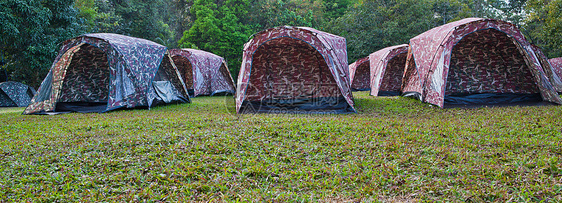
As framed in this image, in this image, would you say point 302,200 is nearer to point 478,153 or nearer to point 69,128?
point 478,153

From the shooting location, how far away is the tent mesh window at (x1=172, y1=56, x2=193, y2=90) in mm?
13845

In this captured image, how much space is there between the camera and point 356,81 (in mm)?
16422

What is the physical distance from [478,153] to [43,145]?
5250mm

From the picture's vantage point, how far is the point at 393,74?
12.0 meters

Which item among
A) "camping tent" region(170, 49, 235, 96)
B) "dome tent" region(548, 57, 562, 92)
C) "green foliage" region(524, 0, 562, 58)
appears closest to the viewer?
"dome tent" region(548, 57, 562, 92)

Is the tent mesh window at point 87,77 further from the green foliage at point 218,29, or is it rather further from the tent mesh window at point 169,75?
the green foliage at point 218,29

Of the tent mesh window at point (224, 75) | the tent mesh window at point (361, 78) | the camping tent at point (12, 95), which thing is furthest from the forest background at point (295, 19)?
the tent mesh window at point (224, 75)

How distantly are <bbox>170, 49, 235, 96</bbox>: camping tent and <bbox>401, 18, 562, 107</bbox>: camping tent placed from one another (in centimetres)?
887

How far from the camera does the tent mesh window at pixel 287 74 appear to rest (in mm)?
8133

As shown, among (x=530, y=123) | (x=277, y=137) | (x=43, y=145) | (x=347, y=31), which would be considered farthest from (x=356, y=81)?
(x=43, y=145)

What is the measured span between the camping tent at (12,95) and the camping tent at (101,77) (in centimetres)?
464

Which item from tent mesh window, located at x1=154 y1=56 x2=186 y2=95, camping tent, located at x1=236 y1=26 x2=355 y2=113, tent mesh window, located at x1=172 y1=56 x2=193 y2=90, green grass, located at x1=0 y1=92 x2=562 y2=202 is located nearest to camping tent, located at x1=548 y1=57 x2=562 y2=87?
green grass, located at x1=0 y1=92 x2=562 y2=202

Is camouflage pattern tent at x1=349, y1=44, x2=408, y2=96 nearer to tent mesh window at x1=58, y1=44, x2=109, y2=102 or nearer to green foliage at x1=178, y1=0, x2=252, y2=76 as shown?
tent mesh window at x1=58, y1=44, x2=109, y2=102

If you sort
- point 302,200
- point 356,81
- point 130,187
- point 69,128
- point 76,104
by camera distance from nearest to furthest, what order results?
point 302,200
point 130,187
point 69,128
point 76,104
point 356,81
